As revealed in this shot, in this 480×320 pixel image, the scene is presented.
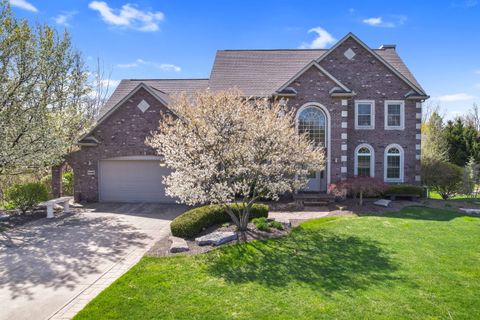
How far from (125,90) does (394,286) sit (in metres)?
20.1

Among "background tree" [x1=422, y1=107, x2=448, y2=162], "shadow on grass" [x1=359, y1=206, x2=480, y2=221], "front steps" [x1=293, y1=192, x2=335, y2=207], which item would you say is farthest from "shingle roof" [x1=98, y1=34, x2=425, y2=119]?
"shadow on grass" [x1=359, y1=206, x2=480, y2=221]

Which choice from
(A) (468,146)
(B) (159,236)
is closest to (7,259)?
(B) (159,236)

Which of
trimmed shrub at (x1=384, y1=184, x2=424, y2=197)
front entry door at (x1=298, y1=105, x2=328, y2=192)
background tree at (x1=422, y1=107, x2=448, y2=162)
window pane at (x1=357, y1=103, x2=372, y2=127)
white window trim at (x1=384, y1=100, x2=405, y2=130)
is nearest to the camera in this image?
trimmed shrub at (x1=384, y1=184, x2=424, y2=197)

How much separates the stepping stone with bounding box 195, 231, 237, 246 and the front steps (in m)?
7.28

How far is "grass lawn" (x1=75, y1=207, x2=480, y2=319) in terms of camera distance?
534 cm

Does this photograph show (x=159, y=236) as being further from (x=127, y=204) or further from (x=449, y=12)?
(x=449, y=12)

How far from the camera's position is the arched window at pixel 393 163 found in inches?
725

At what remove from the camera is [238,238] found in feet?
31.3

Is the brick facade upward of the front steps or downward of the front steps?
upward

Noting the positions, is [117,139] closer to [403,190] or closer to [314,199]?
[314,199]

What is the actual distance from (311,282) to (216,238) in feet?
11.5

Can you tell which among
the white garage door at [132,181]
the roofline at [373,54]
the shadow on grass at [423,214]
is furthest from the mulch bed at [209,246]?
the roofline at [373,54]

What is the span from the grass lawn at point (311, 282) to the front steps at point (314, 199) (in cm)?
595

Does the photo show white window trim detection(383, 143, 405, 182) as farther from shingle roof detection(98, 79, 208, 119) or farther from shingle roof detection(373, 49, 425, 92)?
shingle roof detection(98, 79, 208, 119)
